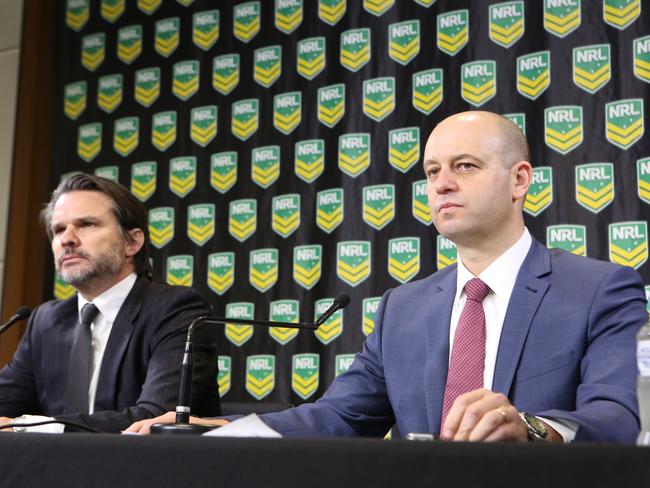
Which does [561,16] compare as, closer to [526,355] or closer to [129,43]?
[526,355]

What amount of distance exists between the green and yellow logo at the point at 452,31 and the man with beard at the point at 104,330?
57.3 inches

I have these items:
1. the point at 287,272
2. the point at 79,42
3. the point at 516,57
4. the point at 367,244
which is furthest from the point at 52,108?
the point at 516,57

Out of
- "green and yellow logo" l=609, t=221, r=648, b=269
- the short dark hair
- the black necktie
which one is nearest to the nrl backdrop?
"green and yellow logo" l=609, t=221, r=648, b=269

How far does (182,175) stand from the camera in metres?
4.20

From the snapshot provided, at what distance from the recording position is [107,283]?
2.89m

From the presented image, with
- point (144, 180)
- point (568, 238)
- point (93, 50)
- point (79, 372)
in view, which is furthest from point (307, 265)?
point (93, 50)

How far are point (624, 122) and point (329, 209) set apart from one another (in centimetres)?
124

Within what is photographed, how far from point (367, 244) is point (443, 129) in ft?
5.18

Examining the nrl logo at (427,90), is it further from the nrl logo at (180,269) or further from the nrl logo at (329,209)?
the nrl logo at (180,269)

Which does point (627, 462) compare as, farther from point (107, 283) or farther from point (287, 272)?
point (287, 272)

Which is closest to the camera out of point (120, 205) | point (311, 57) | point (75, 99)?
point (120, 205)

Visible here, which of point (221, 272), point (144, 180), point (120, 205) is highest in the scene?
point (144, 180)

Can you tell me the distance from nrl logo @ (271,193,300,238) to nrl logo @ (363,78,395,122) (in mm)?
486

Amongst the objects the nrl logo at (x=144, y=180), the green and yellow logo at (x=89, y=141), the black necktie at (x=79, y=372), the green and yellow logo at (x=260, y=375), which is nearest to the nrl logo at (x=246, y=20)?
the nrl logo at (x=144, y=180)
